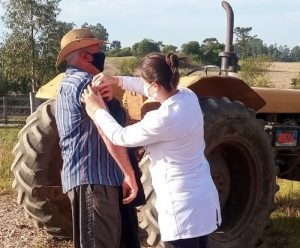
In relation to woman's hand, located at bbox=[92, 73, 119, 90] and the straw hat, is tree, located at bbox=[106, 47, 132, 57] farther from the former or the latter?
woman's hand, located at bbox=[92, 73, 119, 90]

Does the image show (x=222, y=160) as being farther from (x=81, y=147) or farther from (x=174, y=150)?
(x=174, y=150)

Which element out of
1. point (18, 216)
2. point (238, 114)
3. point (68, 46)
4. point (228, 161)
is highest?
point (68, 46)

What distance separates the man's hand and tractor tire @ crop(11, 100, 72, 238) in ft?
5.12

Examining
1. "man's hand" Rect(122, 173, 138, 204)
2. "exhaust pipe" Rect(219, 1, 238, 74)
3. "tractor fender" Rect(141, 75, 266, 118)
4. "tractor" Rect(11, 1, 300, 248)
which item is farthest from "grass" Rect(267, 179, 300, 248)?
"man's hand" Rect(122, 173, 138, 204)

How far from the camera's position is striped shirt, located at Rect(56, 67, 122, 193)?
11.5ft

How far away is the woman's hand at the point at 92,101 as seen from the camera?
3306mm

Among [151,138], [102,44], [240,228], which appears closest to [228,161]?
[240,228]

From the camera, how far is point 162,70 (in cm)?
312

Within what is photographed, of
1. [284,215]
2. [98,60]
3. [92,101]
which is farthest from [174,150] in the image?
[284,215]

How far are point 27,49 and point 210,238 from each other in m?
26.1

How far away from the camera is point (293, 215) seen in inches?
251

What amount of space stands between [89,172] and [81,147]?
0.50 ft

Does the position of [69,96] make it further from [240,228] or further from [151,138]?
[240,228]

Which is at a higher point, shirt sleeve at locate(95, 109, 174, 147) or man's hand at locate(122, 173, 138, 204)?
shirt sleeve at locate(95, 109, 174, 147)
